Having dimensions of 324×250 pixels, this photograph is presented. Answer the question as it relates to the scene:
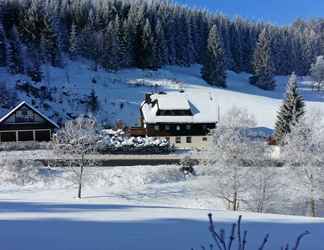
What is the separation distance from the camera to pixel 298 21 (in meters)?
194

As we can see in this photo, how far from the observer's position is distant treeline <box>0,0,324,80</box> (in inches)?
2923

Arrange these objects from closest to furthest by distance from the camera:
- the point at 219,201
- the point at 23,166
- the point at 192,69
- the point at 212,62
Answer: the point at 219,201 → the point at 23,166 → the point at 212,62 → the point at 192,69

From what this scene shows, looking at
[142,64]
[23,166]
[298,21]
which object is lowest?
[23,166]

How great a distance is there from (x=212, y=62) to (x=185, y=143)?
38.7m

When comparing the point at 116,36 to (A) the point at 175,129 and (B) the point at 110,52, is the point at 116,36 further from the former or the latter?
(A) the point at 175,129

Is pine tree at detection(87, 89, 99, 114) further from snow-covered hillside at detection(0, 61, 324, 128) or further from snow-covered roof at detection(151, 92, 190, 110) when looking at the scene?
snow-covered roof at detection(151, 92, 190, 110)

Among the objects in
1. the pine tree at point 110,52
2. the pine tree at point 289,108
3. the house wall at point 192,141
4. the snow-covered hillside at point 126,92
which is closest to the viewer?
the pine tree at point 289,108

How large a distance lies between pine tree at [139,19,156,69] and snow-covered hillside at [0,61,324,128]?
2277mm

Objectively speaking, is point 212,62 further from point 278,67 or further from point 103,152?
point 103,152

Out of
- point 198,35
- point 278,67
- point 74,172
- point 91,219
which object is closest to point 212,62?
point 198,35

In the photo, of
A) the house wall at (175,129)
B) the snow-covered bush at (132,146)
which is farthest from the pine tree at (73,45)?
the snow-covered bush at (132,146)

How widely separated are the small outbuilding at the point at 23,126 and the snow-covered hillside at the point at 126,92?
9.95m

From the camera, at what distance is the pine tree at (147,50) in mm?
83562

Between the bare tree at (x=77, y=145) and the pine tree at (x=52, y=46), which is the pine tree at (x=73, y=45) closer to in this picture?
the pine tree at (x=52, y=46)
